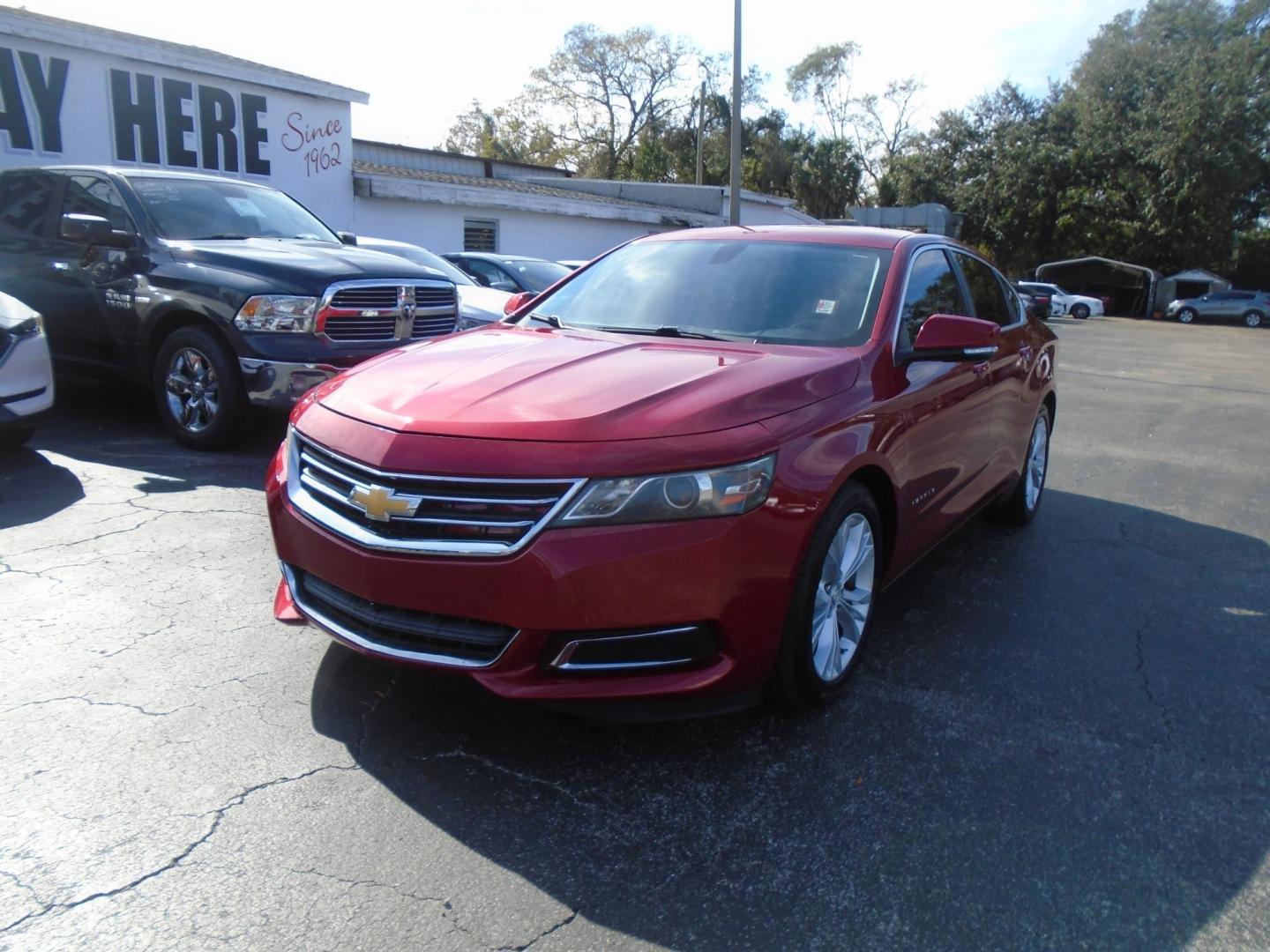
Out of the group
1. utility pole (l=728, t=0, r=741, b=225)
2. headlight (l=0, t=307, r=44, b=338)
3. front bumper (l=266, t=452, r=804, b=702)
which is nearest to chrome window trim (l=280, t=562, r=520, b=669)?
front bumper (l=266, t=452, r=804, b=702)

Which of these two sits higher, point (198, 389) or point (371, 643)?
point (198, 389)

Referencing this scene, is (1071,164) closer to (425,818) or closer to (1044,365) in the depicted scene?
(1044,365)

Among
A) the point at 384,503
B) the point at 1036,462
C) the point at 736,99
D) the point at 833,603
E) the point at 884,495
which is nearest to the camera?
the point at 384,503

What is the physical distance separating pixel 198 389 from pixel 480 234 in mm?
17474

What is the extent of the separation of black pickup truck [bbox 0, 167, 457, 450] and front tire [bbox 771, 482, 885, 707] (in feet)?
13.2

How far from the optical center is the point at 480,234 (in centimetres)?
2327

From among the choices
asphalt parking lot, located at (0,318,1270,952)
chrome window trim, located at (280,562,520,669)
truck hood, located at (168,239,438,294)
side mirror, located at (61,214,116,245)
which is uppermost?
side mirror, located at (61,214,116,245)

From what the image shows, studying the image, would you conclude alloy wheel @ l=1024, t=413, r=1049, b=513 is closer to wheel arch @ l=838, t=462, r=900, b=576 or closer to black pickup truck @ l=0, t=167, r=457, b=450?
wheel arch @ l=838, t=462, r=900, b=576

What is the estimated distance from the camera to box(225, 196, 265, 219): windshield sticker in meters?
7.50

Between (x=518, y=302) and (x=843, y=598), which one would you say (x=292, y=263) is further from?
(x=843, y=598)

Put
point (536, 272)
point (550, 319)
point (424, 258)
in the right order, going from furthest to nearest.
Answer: point (536, 272) → point (424, 258) → point (550, 319)

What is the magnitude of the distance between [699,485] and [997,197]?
2027 inches

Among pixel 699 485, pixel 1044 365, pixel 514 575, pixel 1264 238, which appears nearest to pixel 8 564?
pixel 514 575

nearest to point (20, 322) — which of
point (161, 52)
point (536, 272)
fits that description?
point (536, 272)
